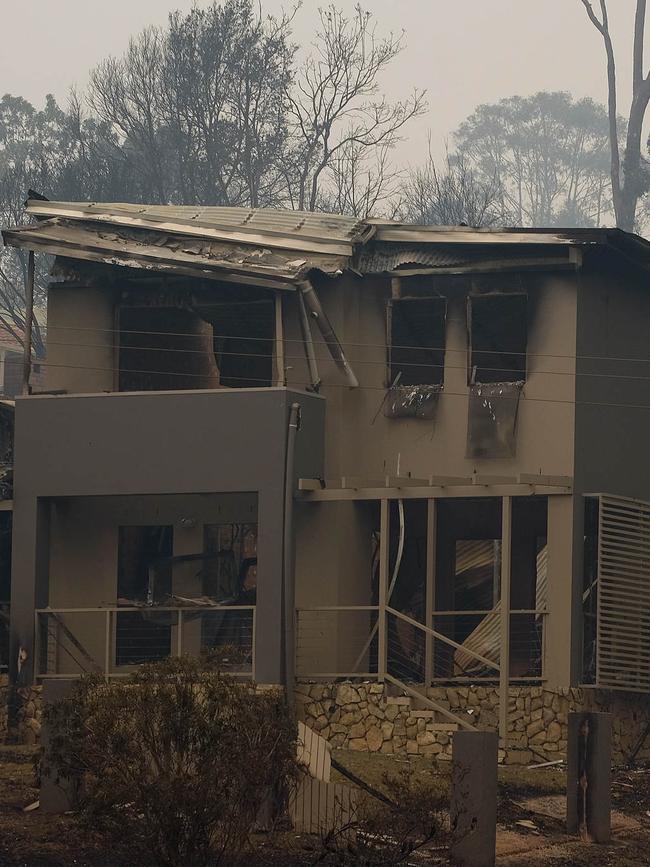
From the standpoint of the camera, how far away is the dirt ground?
14070 mm

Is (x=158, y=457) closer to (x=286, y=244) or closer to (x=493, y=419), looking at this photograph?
(x=286, y=244)

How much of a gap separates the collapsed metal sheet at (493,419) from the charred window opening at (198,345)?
2.98 metres

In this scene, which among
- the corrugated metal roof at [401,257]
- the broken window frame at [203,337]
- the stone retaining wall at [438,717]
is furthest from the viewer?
the broken window frame at [203,337]

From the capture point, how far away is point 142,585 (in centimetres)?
2359

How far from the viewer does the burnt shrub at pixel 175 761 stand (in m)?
12.5

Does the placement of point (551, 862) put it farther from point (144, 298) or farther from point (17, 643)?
point (144, 298)

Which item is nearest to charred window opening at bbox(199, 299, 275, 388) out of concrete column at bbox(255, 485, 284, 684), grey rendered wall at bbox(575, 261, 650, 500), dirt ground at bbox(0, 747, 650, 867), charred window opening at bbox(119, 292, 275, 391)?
charred window opening at bbox(119, 292, 275, 391)

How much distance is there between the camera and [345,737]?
21141 mm

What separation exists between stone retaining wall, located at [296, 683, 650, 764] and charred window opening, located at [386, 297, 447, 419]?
394 centimetres

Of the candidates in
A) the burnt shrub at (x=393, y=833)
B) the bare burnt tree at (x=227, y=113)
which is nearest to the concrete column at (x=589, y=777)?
the burnt shrub at (x=393, y=833)

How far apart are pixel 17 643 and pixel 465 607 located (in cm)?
620

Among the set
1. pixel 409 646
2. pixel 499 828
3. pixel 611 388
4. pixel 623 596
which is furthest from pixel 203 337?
pixel 499 828

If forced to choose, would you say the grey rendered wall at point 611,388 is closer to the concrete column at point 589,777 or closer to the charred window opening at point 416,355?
the charred window opening at point 416,355

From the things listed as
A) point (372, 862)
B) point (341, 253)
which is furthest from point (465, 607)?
point (372, 862)
